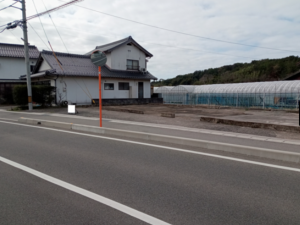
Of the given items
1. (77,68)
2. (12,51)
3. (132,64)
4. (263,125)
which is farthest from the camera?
(12,51)

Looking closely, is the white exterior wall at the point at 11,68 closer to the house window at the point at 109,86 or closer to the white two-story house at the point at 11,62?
the white two-story house at the point at 11,62

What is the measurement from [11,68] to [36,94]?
14.4 meters

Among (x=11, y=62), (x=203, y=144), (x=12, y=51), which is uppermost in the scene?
(x=12, y=51)

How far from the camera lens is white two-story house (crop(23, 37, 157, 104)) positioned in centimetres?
2441

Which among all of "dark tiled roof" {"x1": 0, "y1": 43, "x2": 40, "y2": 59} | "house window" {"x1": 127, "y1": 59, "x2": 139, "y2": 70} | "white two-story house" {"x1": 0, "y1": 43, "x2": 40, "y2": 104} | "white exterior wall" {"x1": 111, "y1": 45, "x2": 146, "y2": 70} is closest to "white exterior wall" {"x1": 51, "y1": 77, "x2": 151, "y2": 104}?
"house window" {"x1": 127, "y1": 59, "x2": 139, "y2": 70}

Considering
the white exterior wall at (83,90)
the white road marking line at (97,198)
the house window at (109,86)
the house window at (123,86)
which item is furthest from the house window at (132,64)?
the white road marking line at (97,198)

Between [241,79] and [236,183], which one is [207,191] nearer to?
[236,183]

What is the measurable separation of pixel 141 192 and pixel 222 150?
11.6 feet

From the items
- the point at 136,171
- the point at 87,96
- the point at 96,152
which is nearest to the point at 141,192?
the point at 136,171

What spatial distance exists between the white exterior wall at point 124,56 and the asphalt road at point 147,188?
2289 centimetres

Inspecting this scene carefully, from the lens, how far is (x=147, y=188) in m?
4.46

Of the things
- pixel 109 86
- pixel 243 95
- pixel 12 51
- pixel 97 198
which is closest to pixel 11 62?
pixel 12 51

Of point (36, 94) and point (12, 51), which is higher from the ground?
point (12, 51)

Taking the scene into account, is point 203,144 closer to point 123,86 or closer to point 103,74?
point 103,74
